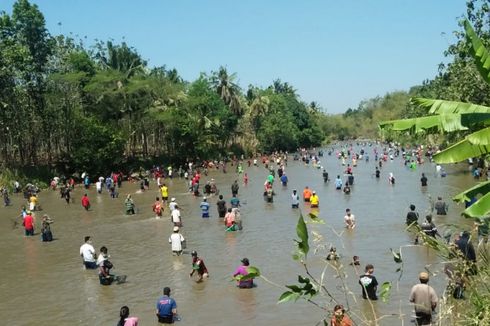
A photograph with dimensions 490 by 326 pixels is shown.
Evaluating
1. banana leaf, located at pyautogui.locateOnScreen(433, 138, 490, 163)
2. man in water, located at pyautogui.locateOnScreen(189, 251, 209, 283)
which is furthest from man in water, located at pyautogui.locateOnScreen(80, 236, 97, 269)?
banana leaf, located at pyautogui.locateOnScreen(433, 138, 490, 163)

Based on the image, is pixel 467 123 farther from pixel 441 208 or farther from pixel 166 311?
pixel 441 208

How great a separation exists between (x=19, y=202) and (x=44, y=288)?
72.6 feet

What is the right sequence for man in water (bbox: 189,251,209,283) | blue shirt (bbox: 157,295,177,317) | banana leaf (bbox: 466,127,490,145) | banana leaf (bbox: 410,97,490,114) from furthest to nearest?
1. man in water (bbox: 189,251,209,283)
2. blue shirt (bbox: 157,295,177,317)
3. banana leaf (bbox: 410,97,490,114)
4. banana leaf (bbox: 466,127,490,145)

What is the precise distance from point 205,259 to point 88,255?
3.61m

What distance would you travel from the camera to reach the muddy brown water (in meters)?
12.0

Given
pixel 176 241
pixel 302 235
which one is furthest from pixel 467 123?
pixel 176 241

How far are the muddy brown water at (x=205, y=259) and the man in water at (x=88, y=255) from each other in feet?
0.89

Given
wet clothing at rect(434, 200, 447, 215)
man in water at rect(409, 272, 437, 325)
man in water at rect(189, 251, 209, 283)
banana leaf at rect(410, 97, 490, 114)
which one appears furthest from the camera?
wet clothing at rect(434, 200, 447, 215)

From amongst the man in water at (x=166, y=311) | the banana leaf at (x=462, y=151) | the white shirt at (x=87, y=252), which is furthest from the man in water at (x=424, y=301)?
the white shirt at (x=87, y=252)

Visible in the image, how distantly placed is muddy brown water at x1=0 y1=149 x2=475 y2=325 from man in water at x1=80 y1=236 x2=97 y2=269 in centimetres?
27

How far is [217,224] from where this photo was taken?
931 inches

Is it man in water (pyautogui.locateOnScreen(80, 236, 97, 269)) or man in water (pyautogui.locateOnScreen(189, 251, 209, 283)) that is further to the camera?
man in water (pyautogui.locateOnScreen(80, 236, 97, 269))

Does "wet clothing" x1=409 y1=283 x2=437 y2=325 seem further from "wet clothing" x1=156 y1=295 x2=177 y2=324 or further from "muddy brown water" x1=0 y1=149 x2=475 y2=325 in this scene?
"wet clothing" x1=156 y1=295 x2=177 y2=324

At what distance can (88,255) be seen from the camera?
16.1m
